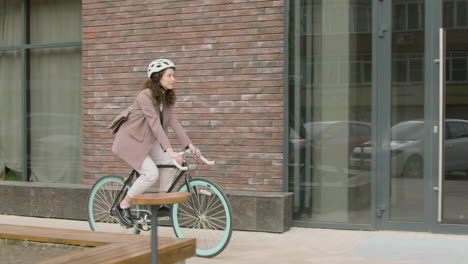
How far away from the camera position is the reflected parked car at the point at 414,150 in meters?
7.32

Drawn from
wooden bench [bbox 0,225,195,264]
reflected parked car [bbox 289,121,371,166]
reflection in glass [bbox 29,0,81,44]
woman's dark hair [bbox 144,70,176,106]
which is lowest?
wooden bench [bbox 0,225,195,264]

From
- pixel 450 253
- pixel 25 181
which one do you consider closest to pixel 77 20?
pixel 25 181

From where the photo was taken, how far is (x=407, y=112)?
757 cm

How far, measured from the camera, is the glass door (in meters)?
7.28

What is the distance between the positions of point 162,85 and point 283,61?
2067 millimetres

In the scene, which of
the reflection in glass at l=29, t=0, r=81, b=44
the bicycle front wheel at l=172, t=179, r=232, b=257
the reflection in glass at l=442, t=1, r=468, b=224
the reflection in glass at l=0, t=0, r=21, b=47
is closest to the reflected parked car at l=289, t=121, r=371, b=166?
the reflection in glass at l=442, t=1, r=468, b=224

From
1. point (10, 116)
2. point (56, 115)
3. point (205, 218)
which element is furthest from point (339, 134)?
point (10, 116)

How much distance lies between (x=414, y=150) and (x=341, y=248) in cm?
156

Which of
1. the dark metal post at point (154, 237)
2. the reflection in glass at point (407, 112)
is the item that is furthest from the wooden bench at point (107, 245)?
the reflection in glass at point (407, 112)

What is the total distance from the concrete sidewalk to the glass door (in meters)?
0.34

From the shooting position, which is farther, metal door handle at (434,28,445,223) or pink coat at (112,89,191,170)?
metal door handle at (434,28,445,223)

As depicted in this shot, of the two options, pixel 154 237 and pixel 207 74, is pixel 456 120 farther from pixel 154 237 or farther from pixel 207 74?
pixel 154 237

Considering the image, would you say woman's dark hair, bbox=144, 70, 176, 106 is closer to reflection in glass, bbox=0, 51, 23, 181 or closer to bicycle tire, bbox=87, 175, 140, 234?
bicycle tire, bbox=87, 175, 140, 234

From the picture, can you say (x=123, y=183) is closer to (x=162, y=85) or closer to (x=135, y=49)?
(x=162, y=85)
